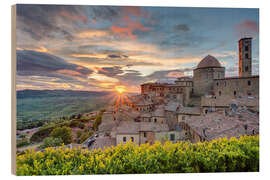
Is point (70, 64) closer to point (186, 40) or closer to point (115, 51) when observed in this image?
point (115, 51)

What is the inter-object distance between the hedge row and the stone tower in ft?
Answer: 9.00

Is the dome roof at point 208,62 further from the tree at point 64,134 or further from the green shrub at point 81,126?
the tree at point 64,134

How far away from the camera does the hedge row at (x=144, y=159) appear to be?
395cm

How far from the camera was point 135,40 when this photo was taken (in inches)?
205

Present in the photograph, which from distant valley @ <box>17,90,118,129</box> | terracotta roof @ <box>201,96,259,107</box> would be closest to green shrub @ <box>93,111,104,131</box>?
distant valley @ <box>17,90,118,129</box>

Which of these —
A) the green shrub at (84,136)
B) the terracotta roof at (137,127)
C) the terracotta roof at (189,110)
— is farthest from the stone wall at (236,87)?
the green shrub at (84,136)

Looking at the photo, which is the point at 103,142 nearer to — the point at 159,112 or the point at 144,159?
the point at 144,159

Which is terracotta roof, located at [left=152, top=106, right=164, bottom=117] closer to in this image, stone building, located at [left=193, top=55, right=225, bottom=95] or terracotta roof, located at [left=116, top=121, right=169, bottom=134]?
terracotta roof, located at [left=116, top=121, right=169, bottom=134]

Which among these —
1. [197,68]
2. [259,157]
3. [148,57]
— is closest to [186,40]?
[197,68]

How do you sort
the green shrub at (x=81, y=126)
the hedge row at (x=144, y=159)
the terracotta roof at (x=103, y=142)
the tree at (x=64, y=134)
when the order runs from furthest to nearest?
the green shrub at (x=81, y=126), the tree at (x=64, y=134), the terracotta roof at (x=103, y=142), the hedge row at (x=144, y=159)

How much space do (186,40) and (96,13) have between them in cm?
360

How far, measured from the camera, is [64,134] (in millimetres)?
4969

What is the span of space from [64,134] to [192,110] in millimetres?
5259

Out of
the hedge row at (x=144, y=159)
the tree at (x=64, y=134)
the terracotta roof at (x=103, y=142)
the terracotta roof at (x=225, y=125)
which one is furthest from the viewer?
the terracotta roof at (x=225, y=125)
